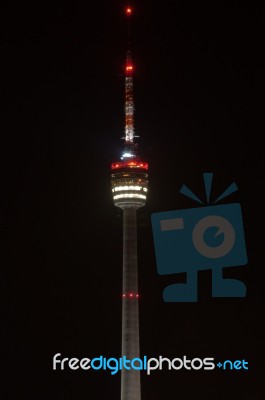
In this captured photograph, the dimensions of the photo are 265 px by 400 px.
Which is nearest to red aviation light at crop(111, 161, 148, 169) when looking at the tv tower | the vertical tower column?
the tv tower

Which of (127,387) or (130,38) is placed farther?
(130,38)

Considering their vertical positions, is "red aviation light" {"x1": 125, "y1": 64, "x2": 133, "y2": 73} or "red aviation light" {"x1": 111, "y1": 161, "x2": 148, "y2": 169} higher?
"red aviation light" {"x1": 125, "y1": 64, "x2": 133, "y2": 73}

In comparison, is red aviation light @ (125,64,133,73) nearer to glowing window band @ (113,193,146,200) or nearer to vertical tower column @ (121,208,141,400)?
glowing window band @ (113,193,146,200)

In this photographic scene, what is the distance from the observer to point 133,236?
12700 centimetres

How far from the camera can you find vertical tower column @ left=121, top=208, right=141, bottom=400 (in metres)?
122

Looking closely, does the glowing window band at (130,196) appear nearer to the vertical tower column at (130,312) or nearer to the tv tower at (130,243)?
the tv tower at (130,243)

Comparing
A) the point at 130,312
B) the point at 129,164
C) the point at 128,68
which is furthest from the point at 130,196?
the point at 128,68

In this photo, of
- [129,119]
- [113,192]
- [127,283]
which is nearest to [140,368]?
[127,283]

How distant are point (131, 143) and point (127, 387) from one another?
35.7 metres

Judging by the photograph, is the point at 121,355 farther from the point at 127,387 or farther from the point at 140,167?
the point at 140,167

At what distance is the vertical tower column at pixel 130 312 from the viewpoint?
400ft

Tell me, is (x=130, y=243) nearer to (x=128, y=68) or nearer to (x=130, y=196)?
(x=130, y=196)

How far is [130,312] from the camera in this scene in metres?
124

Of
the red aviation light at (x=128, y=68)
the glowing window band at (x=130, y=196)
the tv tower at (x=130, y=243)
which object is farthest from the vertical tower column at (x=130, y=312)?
the red aviation light at (x=128, y=68)
